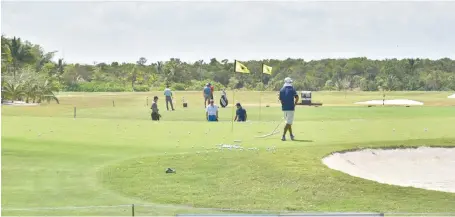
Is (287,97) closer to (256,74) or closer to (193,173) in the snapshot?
(193,173)

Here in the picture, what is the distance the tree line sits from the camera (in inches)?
4190

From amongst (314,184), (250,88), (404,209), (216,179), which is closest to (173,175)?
(216,179)

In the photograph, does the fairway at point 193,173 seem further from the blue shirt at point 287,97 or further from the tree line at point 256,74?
the tree line at point 256,74

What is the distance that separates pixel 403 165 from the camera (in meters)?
20.4

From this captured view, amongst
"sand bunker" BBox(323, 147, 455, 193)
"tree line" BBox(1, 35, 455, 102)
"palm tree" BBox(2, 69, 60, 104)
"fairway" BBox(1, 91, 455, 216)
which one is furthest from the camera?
"tree line" BBox(1, 35, 455, 102)

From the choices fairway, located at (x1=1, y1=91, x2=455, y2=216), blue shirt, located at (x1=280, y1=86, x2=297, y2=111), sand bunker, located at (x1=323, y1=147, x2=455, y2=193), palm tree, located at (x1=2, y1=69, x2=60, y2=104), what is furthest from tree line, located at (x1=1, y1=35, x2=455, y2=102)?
sand bunker, located at (x1=323, y1=147, x2=455, y2=193)

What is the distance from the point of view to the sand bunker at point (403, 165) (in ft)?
60.5

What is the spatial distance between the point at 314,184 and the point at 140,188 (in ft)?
12.0

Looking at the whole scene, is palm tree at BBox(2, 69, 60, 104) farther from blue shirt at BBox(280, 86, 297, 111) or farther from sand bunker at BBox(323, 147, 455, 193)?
sand bunker at BBox(323, 147, 455, 193)

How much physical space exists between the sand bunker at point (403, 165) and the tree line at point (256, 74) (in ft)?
255

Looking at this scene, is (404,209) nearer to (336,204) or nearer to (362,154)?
(336,204)

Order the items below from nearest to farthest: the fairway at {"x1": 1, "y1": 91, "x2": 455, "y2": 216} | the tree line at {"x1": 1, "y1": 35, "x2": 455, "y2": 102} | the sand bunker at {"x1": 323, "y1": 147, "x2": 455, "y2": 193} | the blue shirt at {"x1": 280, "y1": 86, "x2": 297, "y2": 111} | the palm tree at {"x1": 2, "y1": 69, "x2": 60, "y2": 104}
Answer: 1. the fairway at {"x1": 1, "y1": 91, "x2": 455, "y2": 216}
2. the sand bunker at {"x1": 323, "y1": 147, "x2": 455, "y2": 193}
3. the blue shirt at {"x1": 280, "y1": 86, "x2": 297, "y2": 111}
4. the palm tree at {"x1": 2, "y1": 69, "x2": 60, "y2": 104}
5. the tree line at {"x1": 1, "y1": 35, "x2": 455, "y2": 102}

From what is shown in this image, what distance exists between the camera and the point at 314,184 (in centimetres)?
1585

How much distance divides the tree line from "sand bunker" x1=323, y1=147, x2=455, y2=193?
3060 inches
